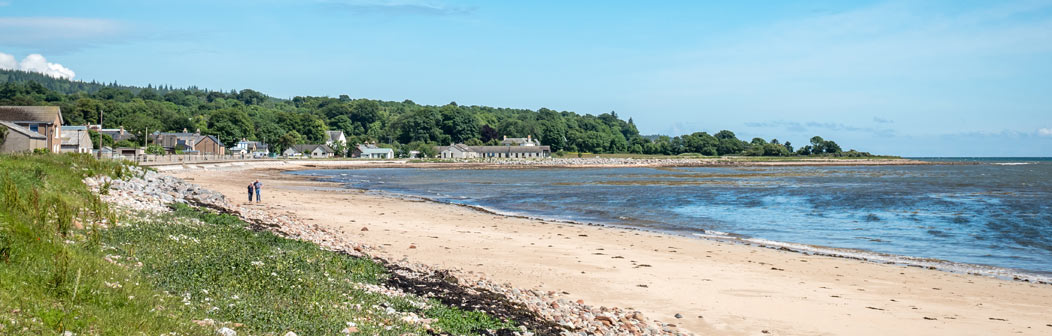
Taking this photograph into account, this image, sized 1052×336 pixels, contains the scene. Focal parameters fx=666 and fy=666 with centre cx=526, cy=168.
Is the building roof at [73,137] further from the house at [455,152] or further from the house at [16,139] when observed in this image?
the house at [455,152]

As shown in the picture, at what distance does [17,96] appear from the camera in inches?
5748

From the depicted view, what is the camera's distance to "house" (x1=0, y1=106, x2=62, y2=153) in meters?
57.0

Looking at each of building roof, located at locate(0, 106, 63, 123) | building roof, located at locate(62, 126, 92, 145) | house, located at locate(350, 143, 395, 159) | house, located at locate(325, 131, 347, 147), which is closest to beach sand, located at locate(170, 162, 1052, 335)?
building roof, located at locate(0, 106, 63, 123)

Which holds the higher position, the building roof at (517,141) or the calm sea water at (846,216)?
the building roof at (517,141)

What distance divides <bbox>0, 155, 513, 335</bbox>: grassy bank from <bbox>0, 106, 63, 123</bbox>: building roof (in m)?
55.0

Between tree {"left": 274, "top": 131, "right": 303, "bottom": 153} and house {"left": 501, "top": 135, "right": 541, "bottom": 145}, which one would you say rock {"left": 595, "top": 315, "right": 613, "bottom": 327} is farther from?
house {"left": 501, "top": 135, "right": 541, "bottom": 145}

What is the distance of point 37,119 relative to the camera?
2255 inches

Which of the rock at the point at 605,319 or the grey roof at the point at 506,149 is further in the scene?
the grey roof at the point at 506,149

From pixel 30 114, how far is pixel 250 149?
7935 cm

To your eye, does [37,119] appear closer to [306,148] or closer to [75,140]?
[75,140]

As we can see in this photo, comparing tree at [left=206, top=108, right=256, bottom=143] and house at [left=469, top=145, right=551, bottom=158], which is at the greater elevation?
tree at [left=206, top=108, right=256, bottom=143]

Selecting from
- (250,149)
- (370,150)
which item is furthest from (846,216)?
(370,150)

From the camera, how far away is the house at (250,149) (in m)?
129

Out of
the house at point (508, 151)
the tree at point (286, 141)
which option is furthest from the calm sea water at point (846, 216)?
the house at point (508, 151)
